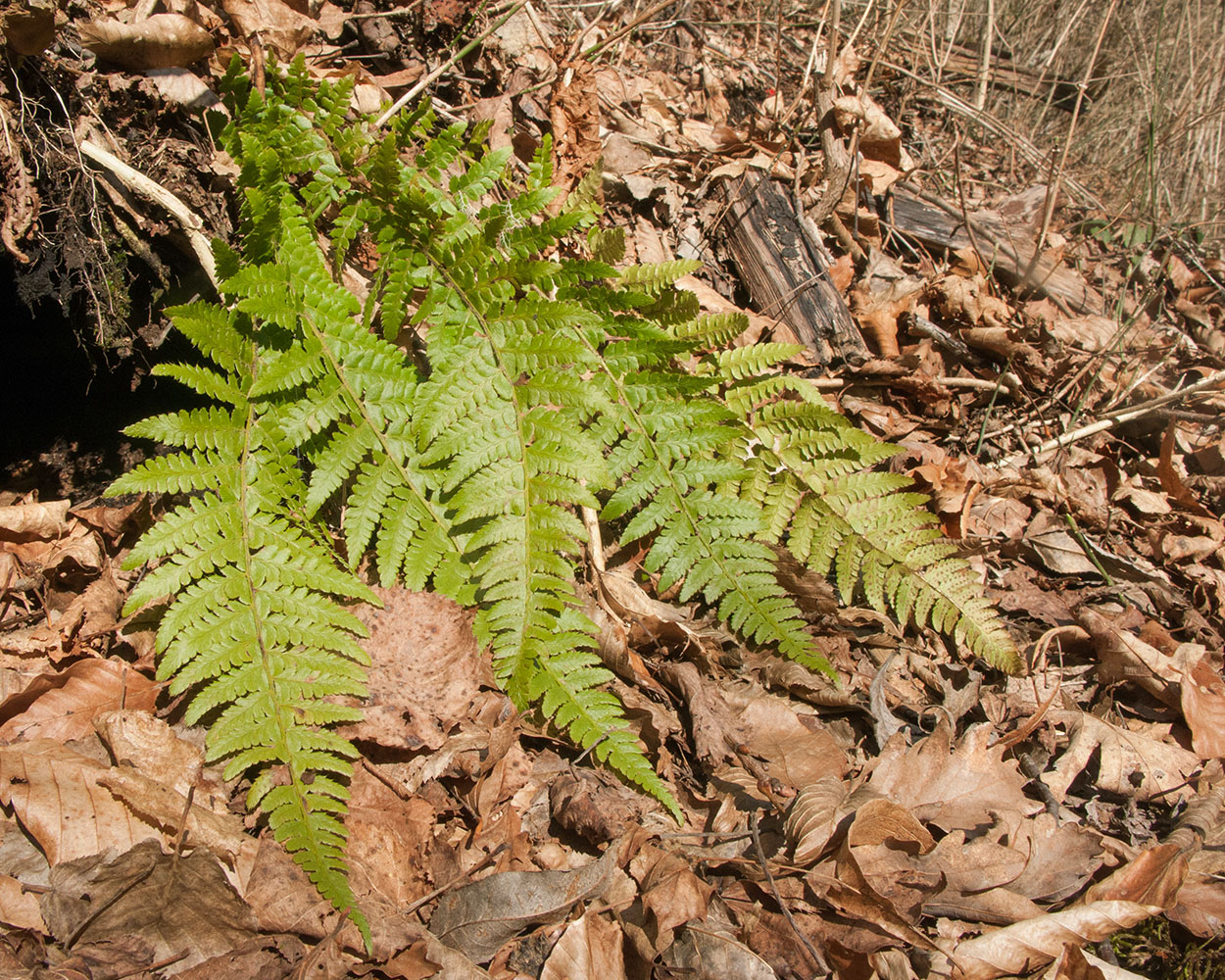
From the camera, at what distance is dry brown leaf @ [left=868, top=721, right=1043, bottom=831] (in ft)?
7.64

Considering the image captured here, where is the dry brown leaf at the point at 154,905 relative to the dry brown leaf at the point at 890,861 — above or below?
above

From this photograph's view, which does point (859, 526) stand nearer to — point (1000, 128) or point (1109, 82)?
point (1000, 128)

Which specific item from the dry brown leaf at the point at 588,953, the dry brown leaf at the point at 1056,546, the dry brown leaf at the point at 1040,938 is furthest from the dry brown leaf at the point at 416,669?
the dry brown leaf at the point at 1056,546

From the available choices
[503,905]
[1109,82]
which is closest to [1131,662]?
[503,905]

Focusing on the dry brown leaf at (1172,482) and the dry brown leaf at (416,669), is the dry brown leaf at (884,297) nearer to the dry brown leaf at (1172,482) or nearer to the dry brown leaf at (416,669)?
the dry brown leaf at (1172,482)

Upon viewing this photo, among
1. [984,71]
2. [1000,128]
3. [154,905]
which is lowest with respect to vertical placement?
[154,905]

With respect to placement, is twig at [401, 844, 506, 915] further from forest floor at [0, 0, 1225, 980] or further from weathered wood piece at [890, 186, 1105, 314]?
weathered wood piece at [890, 186, 1105, 314]

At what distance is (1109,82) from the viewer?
23.5ft

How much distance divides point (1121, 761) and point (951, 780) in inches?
27.7

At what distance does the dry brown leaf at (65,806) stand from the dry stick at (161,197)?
153 centimetres

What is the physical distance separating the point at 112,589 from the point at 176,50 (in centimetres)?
184

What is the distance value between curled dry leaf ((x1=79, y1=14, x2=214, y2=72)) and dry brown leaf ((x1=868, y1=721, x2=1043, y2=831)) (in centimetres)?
331

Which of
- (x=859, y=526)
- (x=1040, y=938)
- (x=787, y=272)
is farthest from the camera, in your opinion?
(x=787, y=272)

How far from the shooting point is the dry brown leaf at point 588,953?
1801 millimetres
